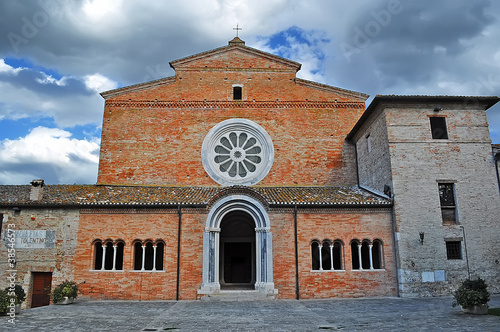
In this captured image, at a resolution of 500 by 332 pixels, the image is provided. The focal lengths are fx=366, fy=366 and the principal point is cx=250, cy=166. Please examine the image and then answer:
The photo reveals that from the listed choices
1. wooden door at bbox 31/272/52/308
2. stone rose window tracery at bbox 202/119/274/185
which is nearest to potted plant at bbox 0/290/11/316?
wooden door at bbox 31/272/52/308

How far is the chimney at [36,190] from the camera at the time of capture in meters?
17.2

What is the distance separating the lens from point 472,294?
11.1m

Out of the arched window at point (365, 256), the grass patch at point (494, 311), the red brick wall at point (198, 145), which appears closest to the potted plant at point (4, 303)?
the red brick wall at point (198, 145)

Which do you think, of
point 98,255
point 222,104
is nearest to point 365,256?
point 222,104

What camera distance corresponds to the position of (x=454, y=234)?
15984 mm

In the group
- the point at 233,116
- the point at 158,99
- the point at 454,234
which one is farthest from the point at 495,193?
the point at 158,99

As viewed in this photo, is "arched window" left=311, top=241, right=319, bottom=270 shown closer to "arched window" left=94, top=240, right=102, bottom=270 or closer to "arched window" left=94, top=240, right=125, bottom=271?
"arched window" left=94, top=240, right=125, bottom=271

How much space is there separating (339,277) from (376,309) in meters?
3.62

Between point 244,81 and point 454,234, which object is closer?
point 454,234

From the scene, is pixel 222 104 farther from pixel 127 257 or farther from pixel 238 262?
pixel 127 257

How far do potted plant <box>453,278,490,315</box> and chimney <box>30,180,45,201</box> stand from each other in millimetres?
17734

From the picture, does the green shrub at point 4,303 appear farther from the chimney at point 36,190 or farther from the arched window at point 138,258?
the chimney at point 36,190

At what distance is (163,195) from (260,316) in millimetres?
8610

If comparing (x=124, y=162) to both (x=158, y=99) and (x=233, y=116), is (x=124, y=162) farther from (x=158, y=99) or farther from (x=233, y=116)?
(x=233, y=116)
